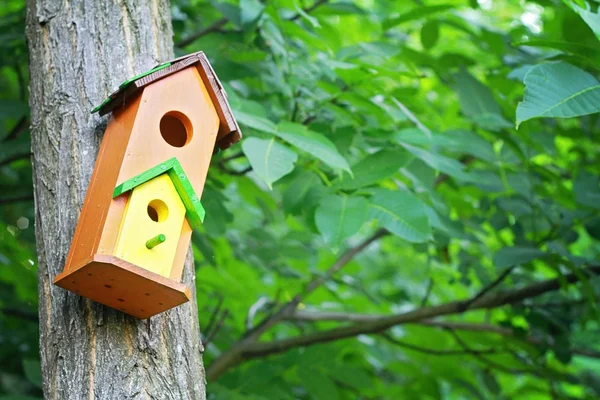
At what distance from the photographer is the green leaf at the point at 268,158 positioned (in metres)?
1.62

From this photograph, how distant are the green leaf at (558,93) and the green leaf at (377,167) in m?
0.54

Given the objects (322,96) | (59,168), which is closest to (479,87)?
(322,96)

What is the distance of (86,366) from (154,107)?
22.6 inches

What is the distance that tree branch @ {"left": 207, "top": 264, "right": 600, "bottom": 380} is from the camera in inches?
100

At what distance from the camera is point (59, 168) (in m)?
1.51

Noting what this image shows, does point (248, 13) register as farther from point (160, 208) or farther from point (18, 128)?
point (18, 128)

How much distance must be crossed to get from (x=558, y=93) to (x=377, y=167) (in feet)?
2.07

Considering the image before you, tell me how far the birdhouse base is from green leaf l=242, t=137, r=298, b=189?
1.28 feet

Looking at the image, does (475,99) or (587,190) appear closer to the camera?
(587,190)

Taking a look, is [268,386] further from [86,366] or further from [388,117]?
[86,366]

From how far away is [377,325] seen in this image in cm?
271

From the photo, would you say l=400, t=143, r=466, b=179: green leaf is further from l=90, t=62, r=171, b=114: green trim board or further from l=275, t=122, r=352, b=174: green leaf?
l=90, t=62, r=171, b=114: green trim board

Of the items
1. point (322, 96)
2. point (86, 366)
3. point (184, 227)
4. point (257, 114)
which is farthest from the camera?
point (322, 96)

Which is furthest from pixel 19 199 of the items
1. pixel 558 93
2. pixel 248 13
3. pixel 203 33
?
pixel 558 93
